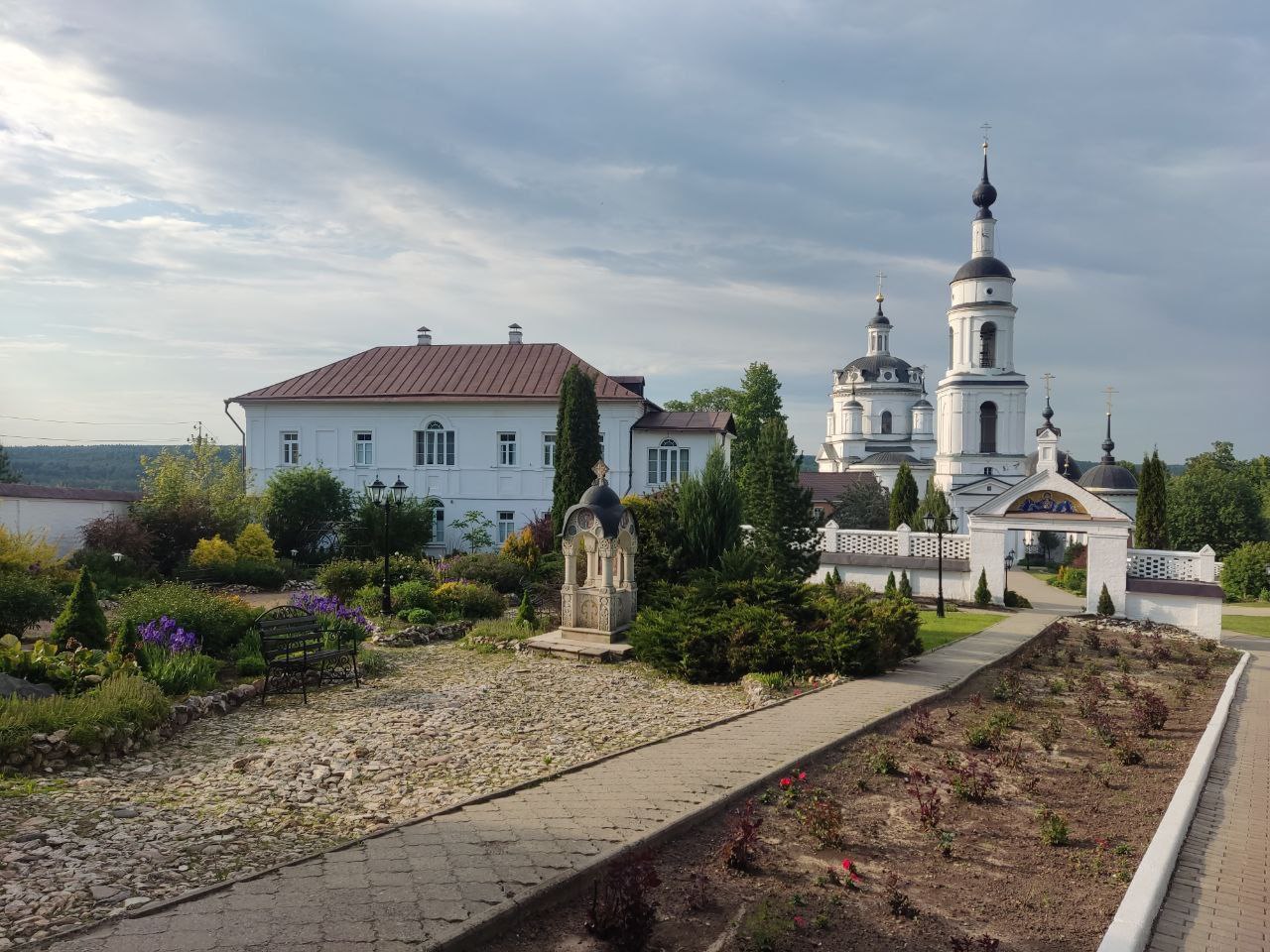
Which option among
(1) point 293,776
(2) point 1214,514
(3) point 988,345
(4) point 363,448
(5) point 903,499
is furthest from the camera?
(3) point 988,345

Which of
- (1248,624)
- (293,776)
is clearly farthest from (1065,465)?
(293,776)

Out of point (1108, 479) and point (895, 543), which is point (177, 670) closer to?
point (895, 543)

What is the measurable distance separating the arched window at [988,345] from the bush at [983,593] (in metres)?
27.0

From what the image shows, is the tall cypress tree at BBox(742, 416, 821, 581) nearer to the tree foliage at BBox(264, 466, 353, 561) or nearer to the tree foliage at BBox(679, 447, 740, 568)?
the tree foliage at BBox(679, 447, 740, 568)

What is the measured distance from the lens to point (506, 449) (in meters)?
28.8

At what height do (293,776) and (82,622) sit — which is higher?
(82,622)

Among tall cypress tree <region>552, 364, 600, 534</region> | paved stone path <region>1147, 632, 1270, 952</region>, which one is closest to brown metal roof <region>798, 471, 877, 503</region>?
tall cypress tree <region>552, 364, 600, 534</region>

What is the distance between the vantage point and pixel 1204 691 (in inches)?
458

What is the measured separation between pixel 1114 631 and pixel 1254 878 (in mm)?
14890

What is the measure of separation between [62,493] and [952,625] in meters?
21.4

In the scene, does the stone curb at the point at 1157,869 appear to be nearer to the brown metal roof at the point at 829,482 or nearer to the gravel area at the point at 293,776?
the gravel area at the point at 293,776

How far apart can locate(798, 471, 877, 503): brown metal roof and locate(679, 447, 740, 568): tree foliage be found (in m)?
37.2

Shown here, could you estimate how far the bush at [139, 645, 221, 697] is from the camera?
29.5 ft

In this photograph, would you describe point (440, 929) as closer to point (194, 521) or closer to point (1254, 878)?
point (1254, 878)
